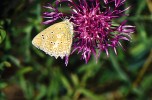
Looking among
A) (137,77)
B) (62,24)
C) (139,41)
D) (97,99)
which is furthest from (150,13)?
(62,24)

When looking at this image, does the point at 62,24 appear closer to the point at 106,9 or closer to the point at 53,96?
the point at 106,9

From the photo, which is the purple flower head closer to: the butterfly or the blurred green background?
the butterfly

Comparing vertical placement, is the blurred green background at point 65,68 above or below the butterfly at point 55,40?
below

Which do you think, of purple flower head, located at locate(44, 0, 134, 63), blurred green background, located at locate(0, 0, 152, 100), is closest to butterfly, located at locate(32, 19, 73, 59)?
purple flower head, located at locate(44, 0, 134, 63)

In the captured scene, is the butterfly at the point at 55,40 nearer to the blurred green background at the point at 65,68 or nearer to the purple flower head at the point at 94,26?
the purple flower head at the point at 94,26

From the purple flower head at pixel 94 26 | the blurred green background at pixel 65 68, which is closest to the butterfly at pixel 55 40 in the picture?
the purple flower head at pixel 94 26

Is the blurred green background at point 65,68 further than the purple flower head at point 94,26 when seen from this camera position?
Yes

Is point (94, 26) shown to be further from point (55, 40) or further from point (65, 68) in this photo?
point (65, 68)
